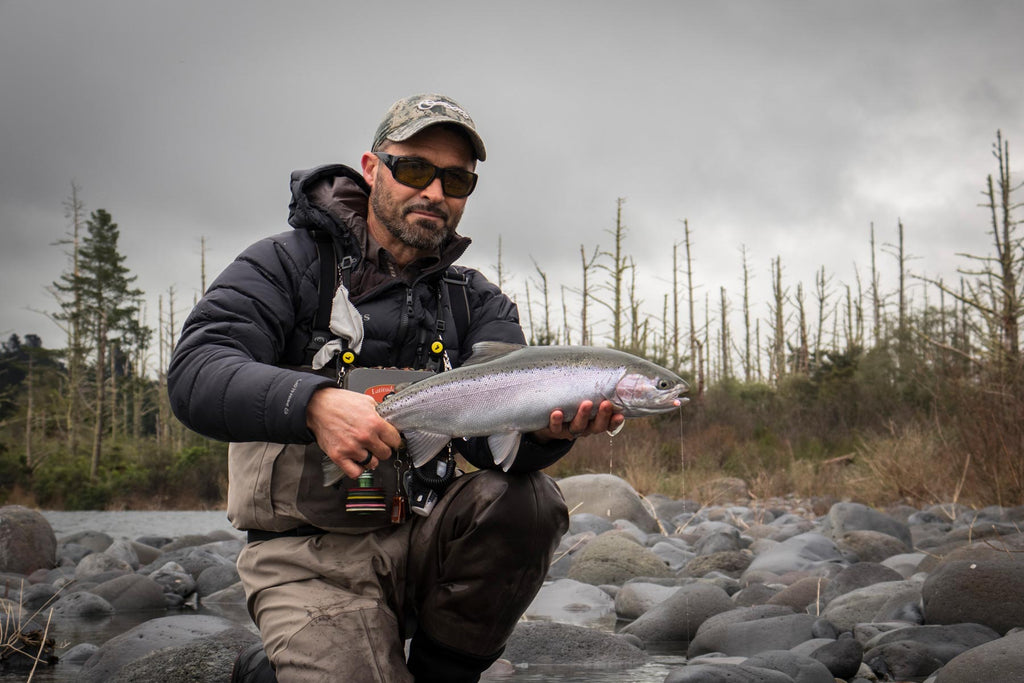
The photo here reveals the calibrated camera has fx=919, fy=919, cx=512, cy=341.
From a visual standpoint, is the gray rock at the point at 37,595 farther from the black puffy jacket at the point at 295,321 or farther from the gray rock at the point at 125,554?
the black puffy jacket at the point at 295,321

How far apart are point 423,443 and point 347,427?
46 cm

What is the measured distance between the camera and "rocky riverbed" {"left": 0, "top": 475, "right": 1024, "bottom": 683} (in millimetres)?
5207

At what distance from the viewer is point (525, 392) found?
11.1ft

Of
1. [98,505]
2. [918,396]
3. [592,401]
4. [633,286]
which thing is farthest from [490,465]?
[633,286]

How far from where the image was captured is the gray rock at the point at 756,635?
6035mm

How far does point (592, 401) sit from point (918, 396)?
22714 millimetres

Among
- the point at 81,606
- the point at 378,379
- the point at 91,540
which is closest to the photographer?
the point at 378,379

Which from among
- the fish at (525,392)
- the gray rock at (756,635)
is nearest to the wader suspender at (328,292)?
the fish at (525,392)

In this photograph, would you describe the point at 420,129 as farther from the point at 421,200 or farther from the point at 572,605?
the point at 572,605

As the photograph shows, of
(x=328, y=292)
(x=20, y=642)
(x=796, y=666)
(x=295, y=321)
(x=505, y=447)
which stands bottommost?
(x=20, y=642)

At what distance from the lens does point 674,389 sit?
11.2 ft

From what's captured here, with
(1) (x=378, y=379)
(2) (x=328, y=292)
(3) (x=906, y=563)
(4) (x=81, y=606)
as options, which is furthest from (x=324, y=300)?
(3) (x=906, y=563)

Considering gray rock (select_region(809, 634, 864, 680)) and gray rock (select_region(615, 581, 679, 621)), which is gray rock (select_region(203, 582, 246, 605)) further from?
gray rock (select_region(809, 634, 864, 680))

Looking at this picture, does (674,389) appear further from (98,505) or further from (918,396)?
(98,505)
